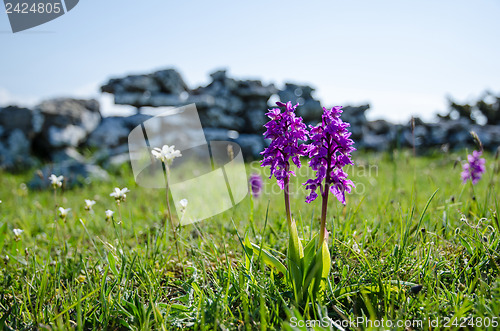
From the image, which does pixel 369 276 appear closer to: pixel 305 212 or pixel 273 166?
pixel 273 166

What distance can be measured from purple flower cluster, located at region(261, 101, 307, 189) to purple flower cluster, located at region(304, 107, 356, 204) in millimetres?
63

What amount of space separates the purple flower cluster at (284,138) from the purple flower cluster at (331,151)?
6 centimetres

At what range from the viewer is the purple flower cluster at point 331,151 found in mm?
1430

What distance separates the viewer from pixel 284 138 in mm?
1521

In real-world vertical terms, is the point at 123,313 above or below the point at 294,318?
below

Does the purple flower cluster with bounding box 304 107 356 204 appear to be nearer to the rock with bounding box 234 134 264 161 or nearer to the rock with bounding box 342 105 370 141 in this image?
the rock with bounding box 234 134 264 161

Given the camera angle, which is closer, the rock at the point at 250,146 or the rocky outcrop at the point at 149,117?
the rocky outcrop at the point at 149,117

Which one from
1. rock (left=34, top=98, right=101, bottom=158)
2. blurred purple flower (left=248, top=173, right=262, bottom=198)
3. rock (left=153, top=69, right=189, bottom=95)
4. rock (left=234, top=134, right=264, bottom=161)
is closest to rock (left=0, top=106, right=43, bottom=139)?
rock (left=34, top=98, right=101, bottom=158)

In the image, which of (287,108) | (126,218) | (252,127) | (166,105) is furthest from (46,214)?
(252,127)

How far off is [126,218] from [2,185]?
Answer: 5317mm

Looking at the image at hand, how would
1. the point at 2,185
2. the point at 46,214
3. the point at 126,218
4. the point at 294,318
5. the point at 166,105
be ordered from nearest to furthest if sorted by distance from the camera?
the point at 294,318
the point at 126,218
the point at 46,214
the point at 2,185
the point at 166,105

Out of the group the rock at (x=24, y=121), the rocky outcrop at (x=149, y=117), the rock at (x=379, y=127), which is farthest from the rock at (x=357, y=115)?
the rock at (x=24, y=121)

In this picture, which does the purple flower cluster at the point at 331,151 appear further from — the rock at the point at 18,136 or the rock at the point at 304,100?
the rock at the point at 18,136

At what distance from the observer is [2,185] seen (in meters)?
6.76
